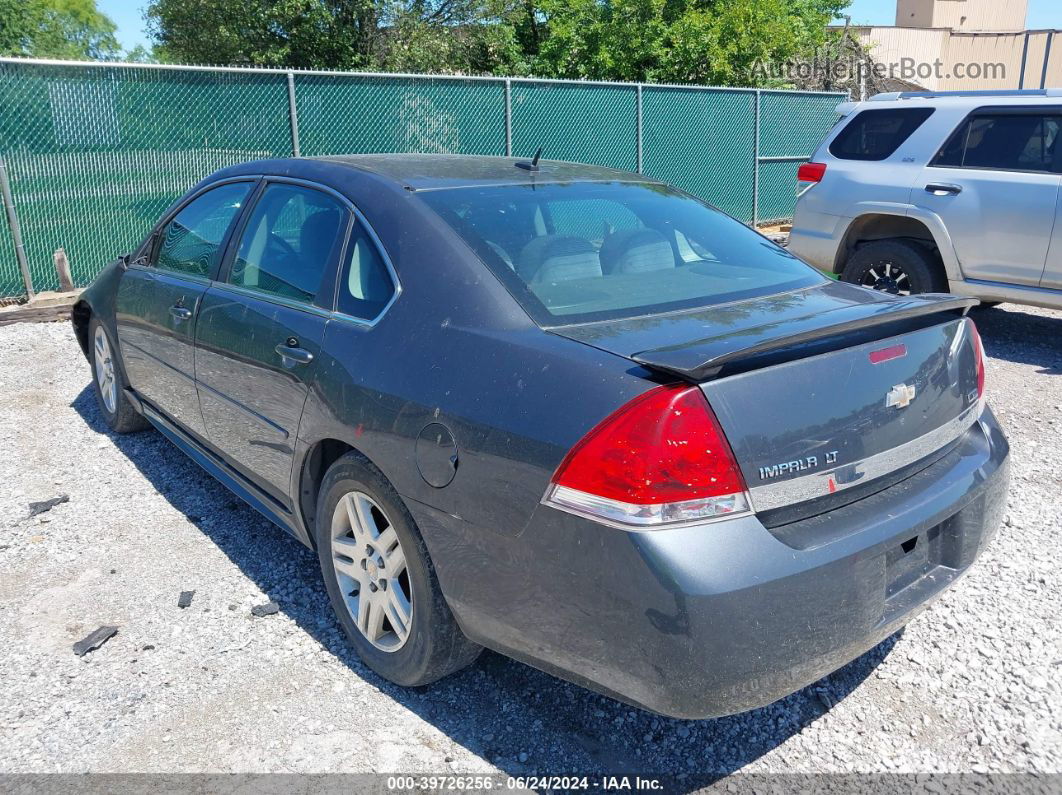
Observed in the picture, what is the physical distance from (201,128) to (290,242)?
254 inches

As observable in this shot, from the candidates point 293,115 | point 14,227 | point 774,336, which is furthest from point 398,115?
point 774,336

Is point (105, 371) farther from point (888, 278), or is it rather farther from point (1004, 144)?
point (1004, 144)

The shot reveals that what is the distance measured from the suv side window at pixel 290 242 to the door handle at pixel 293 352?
0.58 ft

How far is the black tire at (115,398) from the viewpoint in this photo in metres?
5.11

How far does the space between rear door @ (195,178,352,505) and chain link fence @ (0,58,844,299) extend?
5.72m

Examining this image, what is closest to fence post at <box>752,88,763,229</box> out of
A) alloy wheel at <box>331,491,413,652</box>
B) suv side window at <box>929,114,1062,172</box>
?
suv side window at <box>929,114,1062,172</box>

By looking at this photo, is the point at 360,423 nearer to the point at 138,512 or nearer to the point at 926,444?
the point at 926,444

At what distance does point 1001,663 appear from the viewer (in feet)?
10.1

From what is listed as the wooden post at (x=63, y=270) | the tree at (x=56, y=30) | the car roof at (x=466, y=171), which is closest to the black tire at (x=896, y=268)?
the car roof at (x=466, y=171)

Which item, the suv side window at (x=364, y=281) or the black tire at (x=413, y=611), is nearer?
the black tire at (x=413, y=611)

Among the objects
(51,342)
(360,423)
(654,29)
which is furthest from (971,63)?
(360,423)

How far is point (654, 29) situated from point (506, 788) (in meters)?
17.8

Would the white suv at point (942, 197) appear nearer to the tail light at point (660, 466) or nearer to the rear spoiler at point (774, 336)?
the rear spoiler at point (774, 336)

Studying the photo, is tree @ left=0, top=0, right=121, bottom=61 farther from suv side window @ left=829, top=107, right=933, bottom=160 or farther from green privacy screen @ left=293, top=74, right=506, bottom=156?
suv side window @ left=829, top=107, right=933, bottom=160
